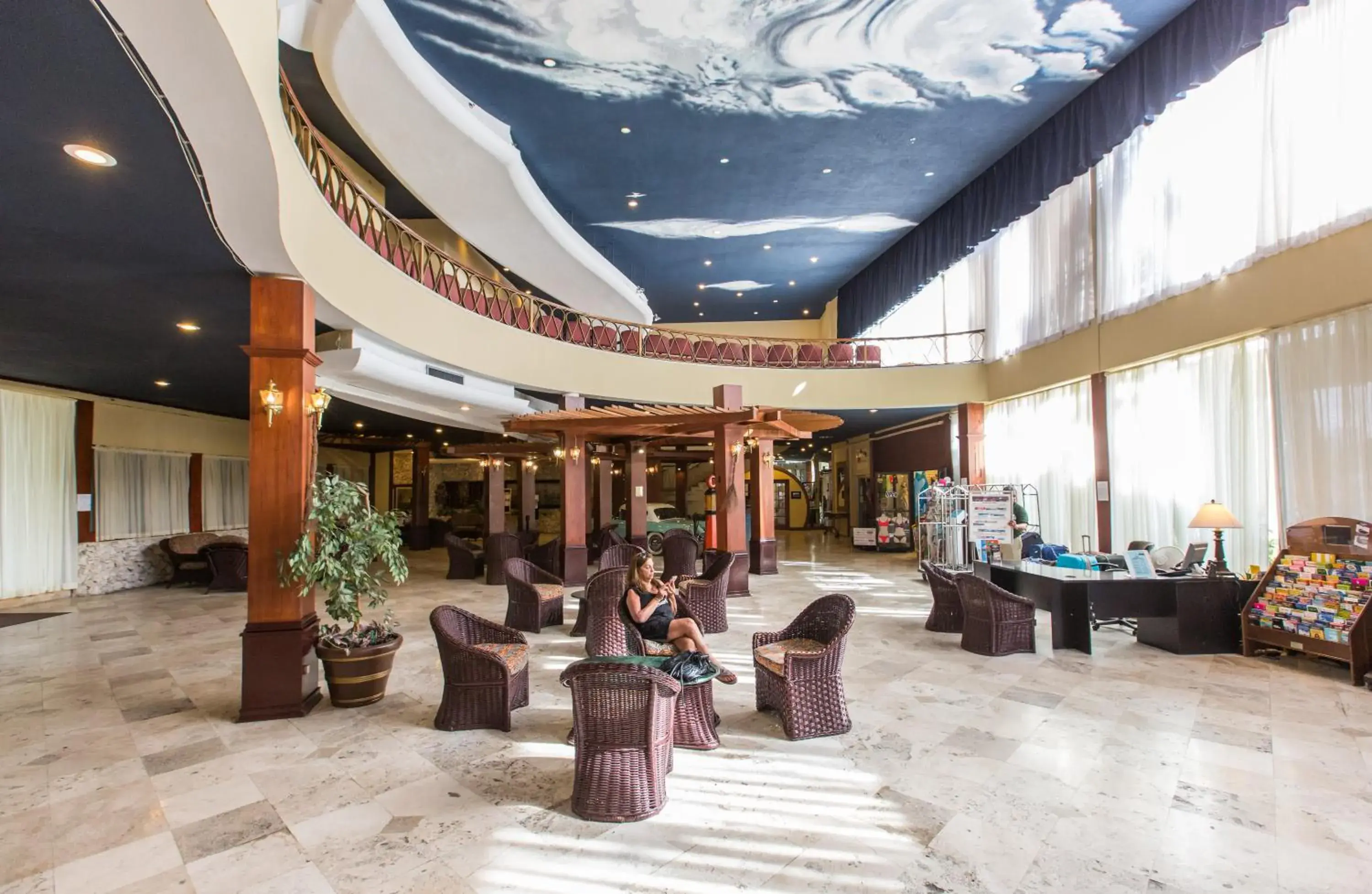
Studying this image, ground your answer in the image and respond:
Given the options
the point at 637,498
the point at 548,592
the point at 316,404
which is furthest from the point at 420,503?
the point at 316,404

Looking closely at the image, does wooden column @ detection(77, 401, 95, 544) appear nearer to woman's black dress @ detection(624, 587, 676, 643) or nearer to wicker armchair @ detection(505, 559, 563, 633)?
wicker armchair @ detection(505, 559, 563, 633)

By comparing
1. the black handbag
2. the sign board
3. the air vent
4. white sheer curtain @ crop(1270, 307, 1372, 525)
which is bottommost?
the black handbag

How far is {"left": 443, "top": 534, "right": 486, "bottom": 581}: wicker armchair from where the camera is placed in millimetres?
11961

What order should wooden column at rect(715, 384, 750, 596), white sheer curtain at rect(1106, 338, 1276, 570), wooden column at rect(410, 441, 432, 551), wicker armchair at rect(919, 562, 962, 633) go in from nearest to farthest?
wicker armchair at rect(919, 562, 962, 633) < white sheer curtain at rect(1106, 338, 1276, 570) < wooden column at rect(715, 384, 750, 596) < wooden column at rect(410, 441, 432, 551)

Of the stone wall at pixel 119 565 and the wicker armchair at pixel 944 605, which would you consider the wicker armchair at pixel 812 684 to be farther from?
the stone wall at pixel 119 565

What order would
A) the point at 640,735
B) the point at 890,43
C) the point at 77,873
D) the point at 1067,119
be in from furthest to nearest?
the point at 1067,119, the point at 890,43, the point at 640,735, the point at 77,873

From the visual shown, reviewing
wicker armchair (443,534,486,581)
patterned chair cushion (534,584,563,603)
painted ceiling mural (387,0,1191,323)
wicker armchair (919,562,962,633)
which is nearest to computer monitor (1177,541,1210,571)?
wicker armchair (919,562,962,633)

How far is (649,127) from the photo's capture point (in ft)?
31.0

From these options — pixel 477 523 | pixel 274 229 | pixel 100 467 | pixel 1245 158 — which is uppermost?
pixel 1245 158

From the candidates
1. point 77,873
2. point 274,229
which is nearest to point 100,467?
point 274,229

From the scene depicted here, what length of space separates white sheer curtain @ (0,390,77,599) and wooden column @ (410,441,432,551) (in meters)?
8.04

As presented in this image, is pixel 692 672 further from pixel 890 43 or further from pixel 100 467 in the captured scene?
pixel 100 467

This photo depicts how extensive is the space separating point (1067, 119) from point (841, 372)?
235 inches

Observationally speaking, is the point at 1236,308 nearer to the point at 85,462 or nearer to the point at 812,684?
the point at 812,684
